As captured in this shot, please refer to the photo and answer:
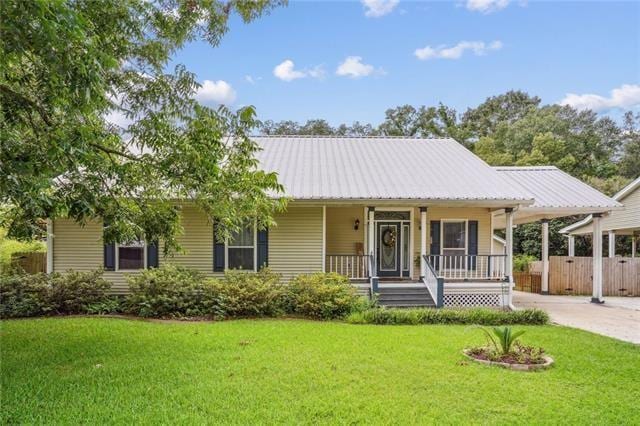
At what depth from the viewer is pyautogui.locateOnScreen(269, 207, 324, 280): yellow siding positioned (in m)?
12.3

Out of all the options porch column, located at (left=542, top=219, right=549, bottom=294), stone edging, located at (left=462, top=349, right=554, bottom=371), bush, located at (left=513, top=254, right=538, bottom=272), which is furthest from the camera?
bush, located at (left=513, top=254, right=538, bottom=272)

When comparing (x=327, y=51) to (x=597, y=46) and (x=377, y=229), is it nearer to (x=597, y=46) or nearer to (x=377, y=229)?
(x=377, y=229)

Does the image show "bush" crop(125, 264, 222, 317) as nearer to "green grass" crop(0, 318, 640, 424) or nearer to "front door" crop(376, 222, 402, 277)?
"green grass" crop(0, 318, 640, 424)

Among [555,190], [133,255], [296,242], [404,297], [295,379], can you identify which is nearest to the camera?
[295,379]

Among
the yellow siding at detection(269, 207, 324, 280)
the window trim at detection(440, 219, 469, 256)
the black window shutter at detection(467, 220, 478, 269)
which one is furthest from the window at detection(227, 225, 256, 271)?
the black window shutter at detection(467, 220, 478, 269)

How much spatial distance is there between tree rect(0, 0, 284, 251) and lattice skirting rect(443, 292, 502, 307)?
21.7ft

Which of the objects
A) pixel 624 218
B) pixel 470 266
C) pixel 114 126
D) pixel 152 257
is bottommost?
pixel 470 266

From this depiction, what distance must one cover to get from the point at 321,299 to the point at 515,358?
486 cm

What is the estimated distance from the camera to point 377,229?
13758 millimetres

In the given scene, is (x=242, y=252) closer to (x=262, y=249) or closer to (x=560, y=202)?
(x=262, y=249)

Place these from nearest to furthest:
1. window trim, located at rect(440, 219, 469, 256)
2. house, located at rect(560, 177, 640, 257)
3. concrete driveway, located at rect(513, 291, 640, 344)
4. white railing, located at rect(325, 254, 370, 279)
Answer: concrete driveway, located at rect(513, 291, 640, 344) → white railing, located at rect(325, 254, 370, 279) → window trim, located at rect(440, 219, 469, 256) → house, located at rect(560, 177, 640, 257)

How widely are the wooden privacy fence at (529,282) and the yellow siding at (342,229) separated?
863 cm

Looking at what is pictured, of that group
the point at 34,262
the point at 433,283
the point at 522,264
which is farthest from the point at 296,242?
the point at 522,264

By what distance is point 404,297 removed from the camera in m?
11.7
